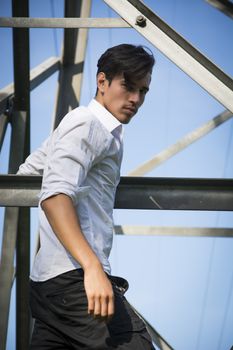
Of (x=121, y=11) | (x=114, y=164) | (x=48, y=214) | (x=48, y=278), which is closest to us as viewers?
(x=48, y=214)

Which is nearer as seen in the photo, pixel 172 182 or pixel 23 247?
pixel 172 182

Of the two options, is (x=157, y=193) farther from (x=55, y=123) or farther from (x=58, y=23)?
(x=55, y=123)

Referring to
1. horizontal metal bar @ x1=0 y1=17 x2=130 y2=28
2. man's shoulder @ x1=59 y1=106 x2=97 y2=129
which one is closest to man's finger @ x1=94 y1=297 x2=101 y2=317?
man's shoulder @ x1=59 y1=106 x2=97 y2=129

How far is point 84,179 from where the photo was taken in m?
1.92

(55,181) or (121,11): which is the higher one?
(121,11)

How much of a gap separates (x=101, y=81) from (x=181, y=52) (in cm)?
41

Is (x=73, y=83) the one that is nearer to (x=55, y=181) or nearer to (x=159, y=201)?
(x=159, y=201)

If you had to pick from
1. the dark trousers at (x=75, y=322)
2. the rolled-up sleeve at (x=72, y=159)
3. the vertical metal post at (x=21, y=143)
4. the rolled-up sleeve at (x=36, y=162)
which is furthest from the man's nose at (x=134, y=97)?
the vertical metal post at (x=21, y=143)

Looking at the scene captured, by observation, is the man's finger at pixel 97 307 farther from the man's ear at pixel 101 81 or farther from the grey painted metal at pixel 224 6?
the grey painted metal at pixel 224 6

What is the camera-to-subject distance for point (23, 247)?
4262 mm

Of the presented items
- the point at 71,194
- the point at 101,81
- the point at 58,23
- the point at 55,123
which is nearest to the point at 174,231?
the point at 55,123

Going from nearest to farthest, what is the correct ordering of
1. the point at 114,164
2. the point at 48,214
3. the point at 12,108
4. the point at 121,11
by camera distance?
the point at 48,214 → the point at 114,164 → the point at 121,11 → the point at 12,108

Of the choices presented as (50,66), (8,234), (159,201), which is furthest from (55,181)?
(50,66)

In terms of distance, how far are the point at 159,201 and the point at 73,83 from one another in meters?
2.97
